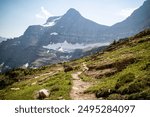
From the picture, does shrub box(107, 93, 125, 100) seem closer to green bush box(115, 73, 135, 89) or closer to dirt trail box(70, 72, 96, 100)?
green bush box(115, 73, 135, 89)

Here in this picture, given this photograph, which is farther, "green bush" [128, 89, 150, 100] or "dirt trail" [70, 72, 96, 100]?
"dirt trail" [70, 72, 96, 100]

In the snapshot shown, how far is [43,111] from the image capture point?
20.0 m

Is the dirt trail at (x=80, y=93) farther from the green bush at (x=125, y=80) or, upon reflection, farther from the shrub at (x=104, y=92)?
the green bush at (x=125, y=80)

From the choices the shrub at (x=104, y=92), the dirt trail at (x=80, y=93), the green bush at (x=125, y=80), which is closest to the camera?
the shrub at (x=104, y=92)

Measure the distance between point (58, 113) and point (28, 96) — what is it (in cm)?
1470

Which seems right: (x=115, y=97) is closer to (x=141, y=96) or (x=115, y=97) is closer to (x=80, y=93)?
(x=141, y=96)

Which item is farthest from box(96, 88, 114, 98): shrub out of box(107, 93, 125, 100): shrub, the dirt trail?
box(107, 93, 125, 100): shrub

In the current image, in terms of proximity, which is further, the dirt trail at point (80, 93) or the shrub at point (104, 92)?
the dirt trail at point (80, 93)

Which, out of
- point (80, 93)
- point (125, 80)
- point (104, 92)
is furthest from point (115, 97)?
point (80, 93)

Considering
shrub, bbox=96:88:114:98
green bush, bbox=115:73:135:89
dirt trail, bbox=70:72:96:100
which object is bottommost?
dirt trail, bbox=70:72:96:100

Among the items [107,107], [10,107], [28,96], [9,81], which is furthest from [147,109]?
[9,81]

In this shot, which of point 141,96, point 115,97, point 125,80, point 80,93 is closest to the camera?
point 141,96

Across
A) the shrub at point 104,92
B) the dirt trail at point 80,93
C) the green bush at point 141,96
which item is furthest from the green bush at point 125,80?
the green bush at point 141,96

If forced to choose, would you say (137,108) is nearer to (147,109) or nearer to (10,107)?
(147,109)
